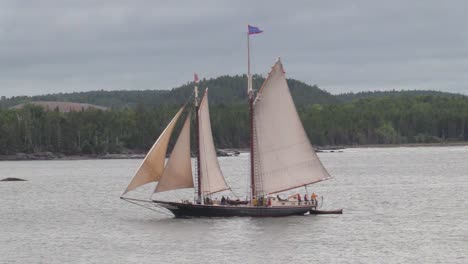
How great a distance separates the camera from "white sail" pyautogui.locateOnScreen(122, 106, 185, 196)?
64312 mm

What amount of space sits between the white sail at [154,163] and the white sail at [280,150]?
21.0 ft

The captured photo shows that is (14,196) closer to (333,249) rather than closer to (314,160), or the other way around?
(314,160)

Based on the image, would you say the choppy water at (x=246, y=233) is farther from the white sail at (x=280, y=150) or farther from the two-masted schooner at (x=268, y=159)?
the white sail at (x=280, y=150)

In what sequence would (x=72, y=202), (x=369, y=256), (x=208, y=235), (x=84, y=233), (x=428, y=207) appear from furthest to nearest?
(x=72, y=202) → (x=428, y=207) → (x=84, y=233) → (x=208, y=235) → (x=369, y=256)

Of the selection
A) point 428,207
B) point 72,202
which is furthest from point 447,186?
point 72,202

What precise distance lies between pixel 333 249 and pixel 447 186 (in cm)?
5178

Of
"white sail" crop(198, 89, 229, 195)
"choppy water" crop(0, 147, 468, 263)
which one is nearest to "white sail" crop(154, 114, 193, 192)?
"white sail" crop(198, 89, 229, 195)

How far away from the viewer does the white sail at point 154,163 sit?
64.3 meters

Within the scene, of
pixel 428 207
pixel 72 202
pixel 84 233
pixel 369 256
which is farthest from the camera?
pixel 72 202

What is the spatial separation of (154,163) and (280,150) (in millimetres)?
8671

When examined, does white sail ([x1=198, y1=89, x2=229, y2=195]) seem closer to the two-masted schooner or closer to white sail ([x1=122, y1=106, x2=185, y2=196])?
the two-masted schooner

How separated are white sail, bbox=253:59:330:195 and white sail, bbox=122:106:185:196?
641cm

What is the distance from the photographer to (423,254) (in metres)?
52.8

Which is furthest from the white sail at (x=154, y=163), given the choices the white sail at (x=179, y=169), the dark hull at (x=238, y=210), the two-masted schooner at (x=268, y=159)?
the dark hull at (x=238, y=210)
